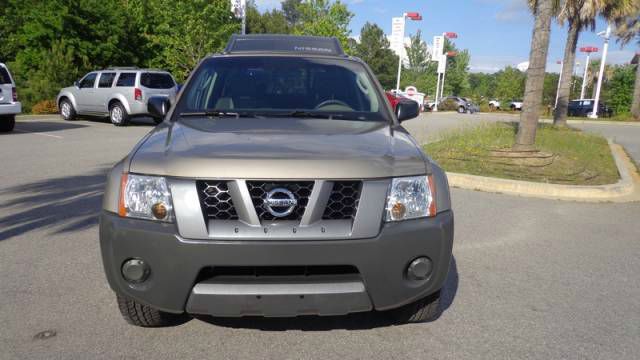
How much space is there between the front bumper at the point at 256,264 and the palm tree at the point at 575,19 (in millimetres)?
18861

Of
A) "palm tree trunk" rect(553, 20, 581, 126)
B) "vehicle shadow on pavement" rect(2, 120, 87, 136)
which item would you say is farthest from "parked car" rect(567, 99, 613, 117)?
"vehicle shadow on pavement" rect(2, 120, 87, 136)

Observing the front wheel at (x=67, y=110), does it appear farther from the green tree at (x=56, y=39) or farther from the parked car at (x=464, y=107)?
the parked car at (x=464, y=107)

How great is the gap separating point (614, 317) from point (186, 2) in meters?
22.7

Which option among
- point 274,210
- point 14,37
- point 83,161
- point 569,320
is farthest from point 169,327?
point 14,37

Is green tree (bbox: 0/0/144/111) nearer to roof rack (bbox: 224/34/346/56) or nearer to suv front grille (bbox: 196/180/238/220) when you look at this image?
roof rack (bbox: 224/34/346/56)

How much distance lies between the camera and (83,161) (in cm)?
898

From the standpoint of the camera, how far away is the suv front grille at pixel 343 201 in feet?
8.34

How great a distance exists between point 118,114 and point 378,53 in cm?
6344

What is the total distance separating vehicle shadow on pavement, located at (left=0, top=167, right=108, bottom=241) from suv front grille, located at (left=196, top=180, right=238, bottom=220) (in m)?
3.11

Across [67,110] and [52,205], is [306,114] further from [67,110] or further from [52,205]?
[67,110]

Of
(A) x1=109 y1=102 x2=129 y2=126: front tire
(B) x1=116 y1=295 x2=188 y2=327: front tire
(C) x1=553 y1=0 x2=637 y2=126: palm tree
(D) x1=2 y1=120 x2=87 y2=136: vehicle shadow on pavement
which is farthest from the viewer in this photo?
(C) x1=553 y1=0 x2=637 y2=126: palm tree

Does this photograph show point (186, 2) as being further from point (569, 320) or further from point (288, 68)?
point (569, 320)

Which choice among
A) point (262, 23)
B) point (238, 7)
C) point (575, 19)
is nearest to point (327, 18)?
point (238, 7)

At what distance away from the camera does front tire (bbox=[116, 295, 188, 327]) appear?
2.86 m
